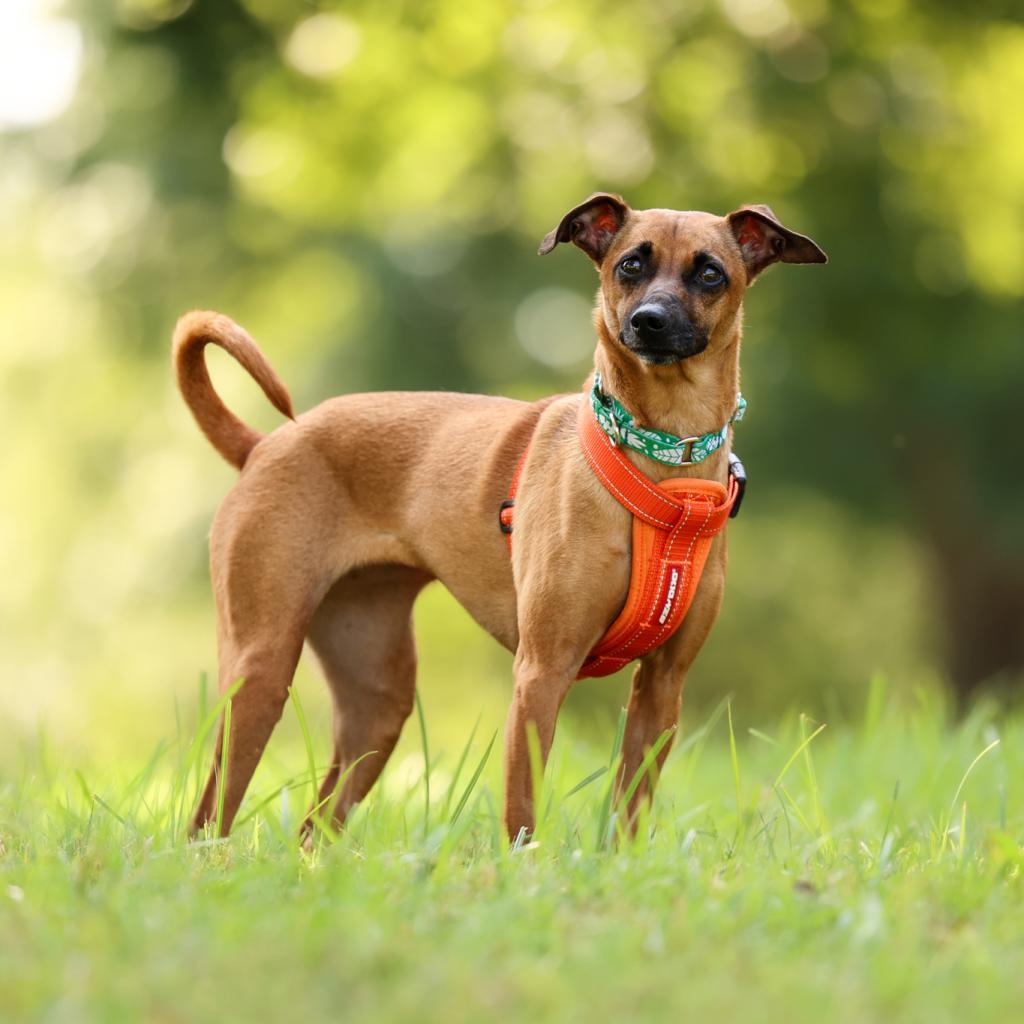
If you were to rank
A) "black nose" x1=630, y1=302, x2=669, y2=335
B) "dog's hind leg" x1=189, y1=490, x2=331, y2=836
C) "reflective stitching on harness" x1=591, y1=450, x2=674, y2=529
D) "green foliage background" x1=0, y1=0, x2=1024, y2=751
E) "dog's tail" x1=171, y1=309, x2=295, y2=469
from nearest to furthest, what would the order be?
1. "black nose" x1=630, y1=302, x2=669, y2=335
2. "reflective stitching on harness" x1=591, y1=450, x2=674, y2=529
3. "dog's hind leg" x1=189, y1=490, x2=331, y2=836
4. "dog's tail" x1=171, y1=309, x2=295, y2=469
5. "green foliage background" x1=0, y1=0, x2=1024, y2=751

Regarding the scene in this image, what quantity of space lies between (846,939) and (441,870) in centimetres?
83

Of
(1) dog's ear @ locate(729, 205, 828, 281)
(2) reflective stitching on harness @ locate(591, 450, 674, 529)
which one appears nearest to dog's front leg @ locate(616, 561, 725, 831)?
(2) reflective stitching on harness @ locate(591, 450, 674, 529)

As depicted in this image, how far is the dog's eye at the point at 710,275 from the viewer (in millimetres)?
4227

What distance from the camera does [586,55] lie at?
523 inches

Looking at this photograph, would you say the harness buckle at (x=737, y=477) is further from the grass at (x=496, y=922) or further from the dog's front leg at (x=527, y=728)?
the grass at (x=496, y=922)

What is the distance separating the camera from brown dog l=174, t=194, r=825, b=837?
13.6 ft

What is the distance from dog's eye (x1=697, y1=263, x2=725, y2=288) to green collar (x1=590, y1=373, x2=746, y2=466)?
0.39m

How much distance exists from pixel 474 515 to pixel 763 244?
1183 millimetres

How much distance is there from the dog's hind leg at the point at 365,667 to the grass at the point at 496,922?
3.43ft

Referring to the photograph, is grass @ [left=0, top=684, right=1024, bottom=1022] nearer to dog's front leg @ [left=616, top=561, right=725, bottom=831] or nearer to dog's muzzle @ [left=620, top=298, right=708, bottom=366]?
dog's front leg @ [left=616, top=561, right=725, bottom=831]

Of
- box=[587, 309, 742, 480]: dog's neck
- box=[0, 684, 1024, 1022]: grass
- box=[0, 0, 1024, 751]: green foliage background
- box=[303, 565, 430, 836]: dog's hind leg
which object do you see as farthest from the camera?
box=[0, 0, 1024, 751]: green foliage background

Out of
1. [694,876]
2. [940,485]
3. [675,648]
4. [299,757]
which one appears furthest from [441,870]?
[940,485]

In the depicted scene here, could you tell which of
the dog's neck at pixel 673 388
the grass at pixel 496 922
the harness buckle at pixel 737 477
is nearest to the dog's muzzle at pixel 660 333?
the dog's neck at pixel 673 388

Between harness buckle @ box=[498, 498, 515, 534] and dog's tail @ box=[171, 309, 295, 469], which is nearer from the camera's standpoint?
harness buckle @ box=[498, 498, 515, 534]
